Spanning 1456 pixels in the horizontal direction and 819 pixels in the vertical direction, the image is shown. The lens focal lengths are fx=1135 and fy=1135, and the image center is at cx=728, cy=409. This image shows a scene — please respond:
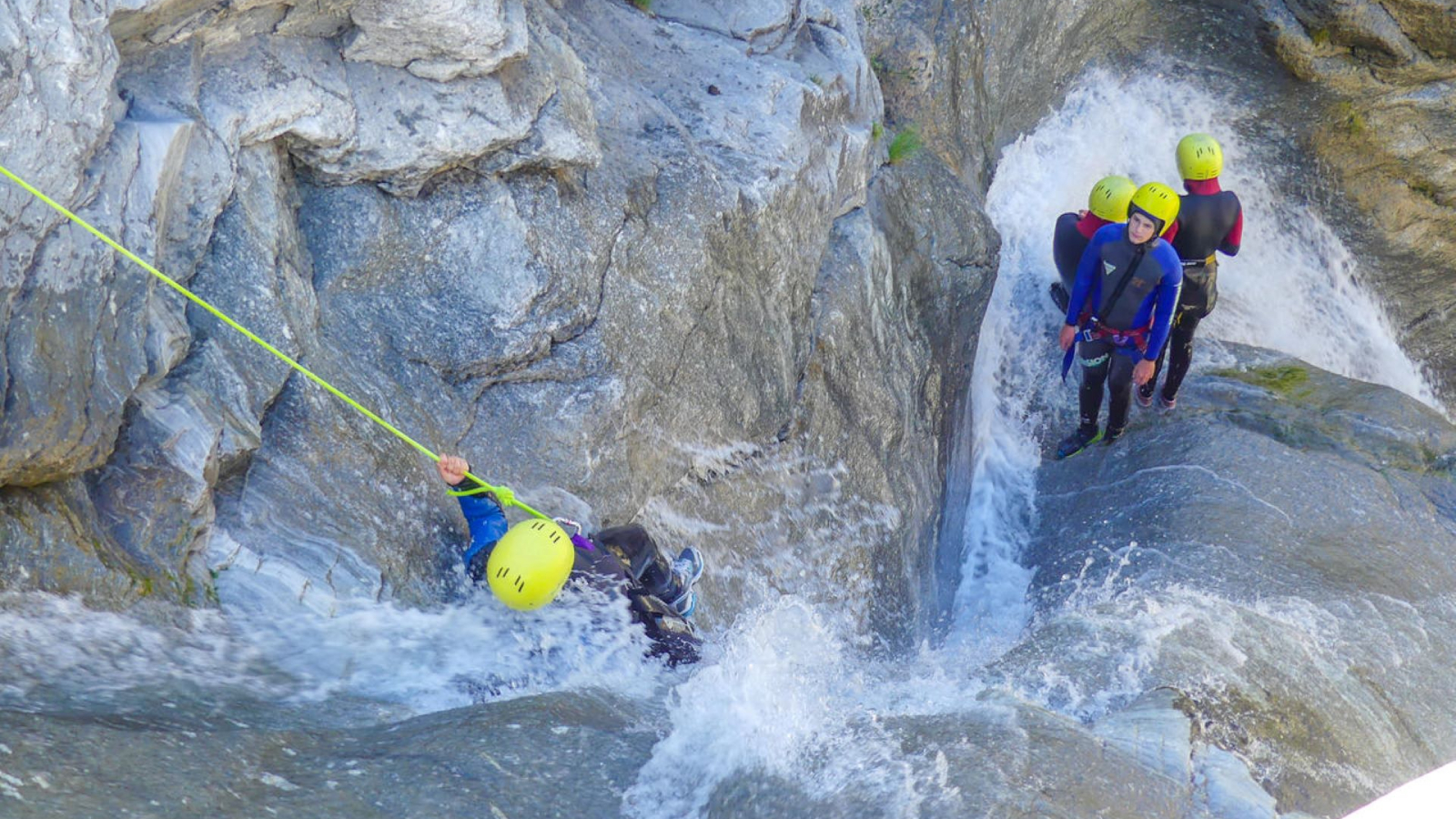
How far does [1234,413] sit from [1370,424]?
958 mm

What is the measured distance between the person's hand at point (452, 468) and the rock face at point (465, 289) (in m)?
0.34

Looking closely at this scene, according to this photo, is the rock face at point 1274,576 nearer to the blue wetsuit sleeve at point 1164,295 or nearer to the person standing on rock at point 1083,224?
the blue wetsuit sleeve at point 1164,295

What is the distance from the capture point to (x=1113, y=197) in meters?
8.52

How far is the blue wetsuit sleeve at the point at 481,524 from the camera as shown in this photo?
5.46 m

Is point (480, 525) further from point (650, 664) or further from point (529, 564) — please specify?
point (650, 664)

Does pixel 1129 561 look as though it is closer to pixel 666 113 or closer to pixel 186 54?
pixel 666 113

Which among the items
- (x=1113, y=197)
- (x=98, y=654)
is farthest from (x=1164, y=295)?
(x=98, y=654)

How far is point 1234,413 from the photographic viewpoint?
29.2ft

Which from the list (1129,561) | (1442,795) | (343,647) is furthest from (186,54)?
(1129,561)

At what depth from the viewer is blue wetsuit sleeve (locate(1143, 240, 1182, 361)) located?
7566mm

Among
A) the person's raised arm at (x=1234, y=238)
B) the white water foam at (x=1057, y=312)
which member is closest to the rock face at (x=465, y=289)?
the white water foam at (x=1057, y=312)

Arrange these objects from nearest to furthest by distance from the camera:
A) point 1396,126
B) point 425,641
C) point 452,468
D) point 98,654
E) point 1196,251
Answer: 1. point 98,654
2. point 425,641
3. point 452,468
4. point 1196,251
5. point 1396,126

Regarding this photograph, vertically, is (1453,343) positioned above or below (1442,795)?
above

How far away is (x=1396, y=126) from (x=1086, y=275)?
5.30 m
